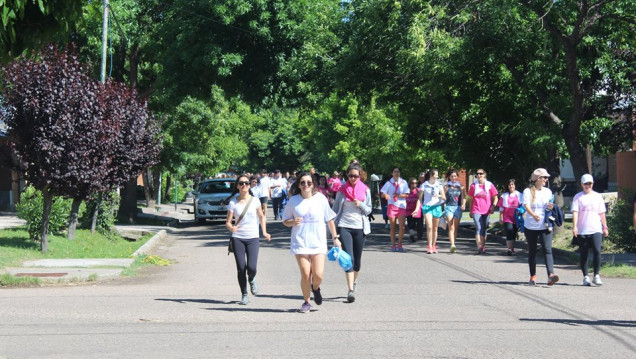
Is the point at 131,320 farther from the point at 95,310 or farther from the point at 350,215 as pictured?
the point at 350,215

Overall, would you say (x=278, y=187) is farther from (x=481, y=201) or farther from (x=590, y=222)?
(x=590, y=222)

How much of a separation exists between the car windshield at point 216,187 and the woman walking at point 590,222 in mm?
21470

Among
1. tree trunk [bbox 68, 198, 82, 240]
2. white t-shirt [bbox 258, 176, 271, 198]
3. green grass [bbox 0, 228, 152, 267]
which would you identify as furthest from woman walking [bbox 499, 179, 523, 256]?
white t-shirt [bbox 258, 176, 271, 198]

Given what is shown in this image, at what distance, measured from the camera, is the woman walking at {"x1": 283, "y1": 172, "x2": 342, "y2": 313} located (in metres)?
10.2

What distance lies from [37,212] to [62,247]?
1012 millimetres

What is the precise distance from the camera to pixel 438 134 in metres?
26.8

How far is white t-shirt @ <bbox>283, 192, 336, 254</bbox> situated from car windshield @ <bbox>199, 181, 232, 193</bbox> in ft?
75.1

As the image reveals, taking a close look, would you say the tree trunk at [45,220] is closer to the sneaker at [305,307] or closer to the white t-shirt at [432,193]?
the white t-shirt at [432,193]

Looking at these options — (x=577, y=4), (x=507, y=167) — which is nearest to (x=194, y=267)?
(x=577, y=4)

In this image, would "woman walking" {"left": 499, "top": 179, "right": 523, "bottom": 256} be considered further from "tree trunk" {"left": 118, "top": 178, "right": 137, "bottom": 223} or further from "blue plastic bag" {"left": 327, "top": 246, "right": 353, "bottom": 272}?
"tree trunk" {"left": 118, "top": 178, "right": 137, "bottom": 223}

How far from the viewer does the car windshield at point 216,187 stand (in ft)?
108

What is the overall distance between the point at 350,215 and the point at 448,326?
2.88 meters

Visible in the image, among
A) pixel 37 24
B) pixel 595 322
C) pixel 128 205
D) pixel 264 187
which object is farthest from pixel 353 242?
pixel 128 205

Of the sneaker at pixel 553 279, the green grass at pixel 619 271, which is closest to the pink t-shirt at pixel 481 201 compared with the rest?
the green grass at pixel 619 271
